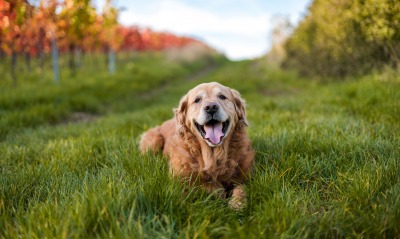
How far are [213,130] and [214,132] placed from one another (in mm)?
27

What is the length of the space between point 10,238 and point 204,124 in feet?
5.71

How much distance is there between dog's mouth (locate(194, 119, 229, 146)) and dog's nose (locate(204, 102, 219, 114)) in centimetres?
12

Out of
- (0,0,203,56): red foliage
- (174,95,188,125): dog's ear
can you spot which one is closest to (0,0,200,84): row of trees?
(0,0,203,56): red foliage

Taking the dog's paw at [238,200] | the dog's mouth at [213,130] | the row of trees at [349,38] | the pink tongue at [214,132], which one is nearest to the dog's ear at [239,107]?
the dog's mouth at [213,130]

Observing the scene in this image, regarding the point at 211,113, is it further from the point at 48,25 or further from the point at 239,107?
the point at 48,25

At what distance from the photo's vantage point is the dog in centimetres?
287

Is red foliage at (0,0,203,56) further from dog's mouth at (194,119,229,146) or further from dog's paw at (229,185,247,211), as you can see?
dog's paw at (229,185,247,211)

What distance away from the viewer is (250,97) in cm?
938

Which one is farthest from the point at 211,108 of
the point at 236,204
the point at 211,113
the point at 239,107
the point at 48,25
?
the point at 48,25

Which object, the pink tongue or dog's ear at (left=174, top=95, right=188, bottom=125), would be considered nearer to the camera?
the pink tongue

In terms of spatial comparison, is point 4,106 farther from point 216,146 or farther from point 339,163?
point 339,163

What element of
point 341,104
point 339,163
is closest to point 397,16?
point 341,104

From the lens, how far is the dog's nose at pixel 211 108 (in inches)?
112

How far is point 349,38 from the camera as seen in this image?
8781mm
